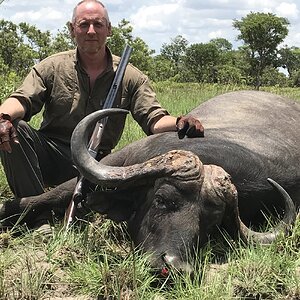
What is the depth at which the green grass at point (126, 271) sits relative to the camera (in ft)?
9.70

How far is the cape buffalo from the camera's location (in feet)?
10.8

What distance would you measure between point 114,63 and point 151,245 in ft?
6.88

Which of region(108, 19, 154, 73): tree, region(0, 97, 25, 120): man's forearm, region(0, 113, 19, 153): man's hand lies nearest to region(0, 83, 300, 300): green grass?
region(0, 113, 19, 153): man's hand

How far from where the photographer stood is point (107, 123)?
15.8 ft

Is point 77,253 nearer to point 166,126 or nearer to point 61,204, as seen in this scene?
point 61,204

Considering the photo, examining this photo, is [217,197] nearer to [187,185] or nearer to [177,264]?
[187,185]

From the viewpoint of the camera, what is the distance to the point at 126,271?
308 centimetres

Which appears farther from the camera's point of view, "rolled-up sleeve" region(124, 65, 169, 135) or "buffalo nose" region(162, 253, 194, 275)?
"rolled-up sleeve" region(124, 65, 169, 135)

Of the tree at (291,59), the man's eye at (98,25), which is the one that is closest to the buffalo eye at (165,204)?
the man's eye at (98,25)

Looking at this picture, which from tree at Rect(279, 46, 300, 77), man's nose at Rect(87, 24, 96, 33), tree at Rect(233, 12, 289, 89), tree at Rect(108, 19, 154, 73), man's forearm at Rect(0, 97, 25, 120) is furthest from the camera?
tree at Rect(279, 46, 300, 77)

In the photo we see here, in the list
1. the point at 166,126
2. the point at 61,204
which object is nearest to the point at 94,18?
the point at 166,126

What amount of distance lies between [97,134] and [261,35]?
145ft

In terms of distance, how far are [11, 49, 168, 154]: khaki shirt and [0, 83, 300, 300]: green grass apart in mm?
1293

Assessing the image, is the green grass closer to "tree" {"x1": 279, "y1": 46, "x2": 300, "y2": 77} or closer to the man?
the man
